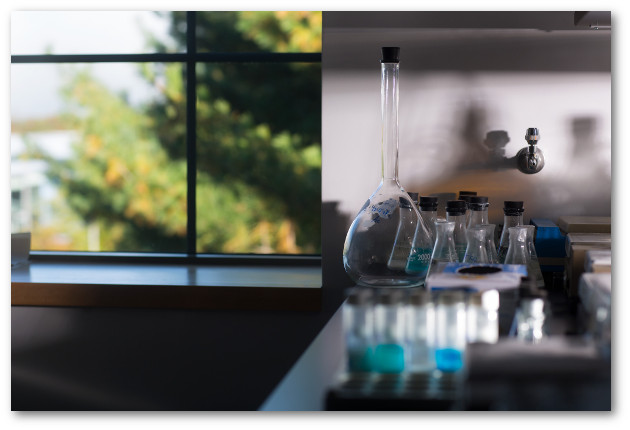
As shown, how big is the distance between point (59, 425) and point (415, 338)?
84 cm

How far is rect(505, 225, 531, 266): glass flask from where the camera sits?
142 cm

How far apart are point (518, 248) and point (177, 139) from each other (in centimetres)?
375

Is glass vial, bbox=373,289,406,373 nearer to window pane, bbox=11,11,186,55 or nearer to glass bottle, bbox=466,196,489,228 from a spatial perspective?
glass bottle, bbox=466,196,489,228

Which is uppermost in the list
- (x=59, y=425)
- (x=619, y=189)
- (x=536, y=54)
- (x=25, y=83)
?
(x=25, y=83)

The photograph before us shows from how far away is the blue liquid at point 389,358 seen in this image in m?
0.93

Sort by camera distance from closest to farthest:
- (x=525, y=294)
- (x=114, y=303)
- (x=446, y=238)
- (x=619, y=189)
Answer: (x=525, y=294)
(x=446, y=238)
(x=619, y=189)
(x=114, y=303)

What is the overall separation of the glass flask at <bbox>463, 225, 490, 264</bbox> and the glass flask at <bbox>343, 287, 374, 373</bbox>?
46 centimetres

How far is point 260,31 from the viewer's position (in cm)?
477

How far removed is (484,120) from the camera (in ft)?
5.50

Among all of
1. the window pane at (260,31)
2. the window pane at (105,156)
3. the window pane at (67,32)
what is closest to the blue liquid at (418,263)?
the window pane at (67,32)

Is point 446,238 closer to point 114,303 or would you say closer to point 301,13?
point 114,303

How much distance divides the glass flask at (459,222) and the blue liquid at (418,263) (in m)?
0.06

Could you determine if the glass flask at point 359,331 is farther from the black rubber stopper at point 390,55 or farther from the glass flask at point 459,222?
the black rubber stopper at point 390,55
